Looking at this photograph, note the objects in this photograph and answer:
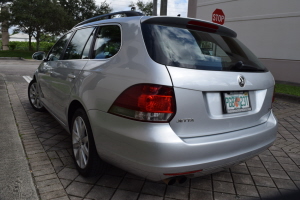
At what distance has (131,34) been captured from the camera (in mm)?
2350

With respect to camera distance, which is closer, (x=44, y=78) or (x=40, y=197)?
(x=40, y=197)

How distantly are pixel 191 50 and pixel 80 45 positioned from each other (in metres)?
1.52

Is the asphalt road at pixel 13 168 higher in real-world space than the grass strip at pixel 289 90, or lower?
lower

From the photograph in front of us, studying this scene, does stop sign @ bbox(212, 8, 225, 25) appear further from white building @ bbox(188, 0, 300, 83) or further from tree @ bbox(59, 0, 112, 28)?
tree @ bbox(59, 0, 112, 28)

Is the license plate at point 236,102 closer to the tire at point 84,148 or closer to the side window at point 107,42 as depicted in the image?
the side window at point 107,42

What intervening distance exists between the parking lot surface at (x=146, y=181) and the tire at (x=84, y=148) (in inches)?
4.9

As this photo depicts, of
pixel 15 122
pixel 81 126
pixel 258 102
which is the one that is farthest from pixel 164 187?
pixel 15 122

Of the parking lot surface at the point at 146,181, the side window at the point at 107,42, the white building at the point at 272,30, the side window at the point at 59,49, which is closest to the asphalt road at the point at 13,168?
the parking lot surface at the point at 146,181

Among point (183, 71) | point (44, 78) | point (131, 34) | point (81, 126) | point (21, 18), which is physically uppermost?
point (21, 18)

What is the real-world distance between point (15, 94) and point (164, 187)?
5618 millimetres

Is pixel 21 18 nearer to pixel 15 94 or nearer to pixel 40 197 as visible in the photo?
pixel 15 94

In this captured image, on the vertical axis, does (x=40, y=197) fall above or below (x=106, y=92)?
below

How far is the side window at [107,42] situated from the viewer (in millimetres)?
2508

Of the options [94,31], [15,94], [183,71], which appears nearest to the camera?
[183,71]
